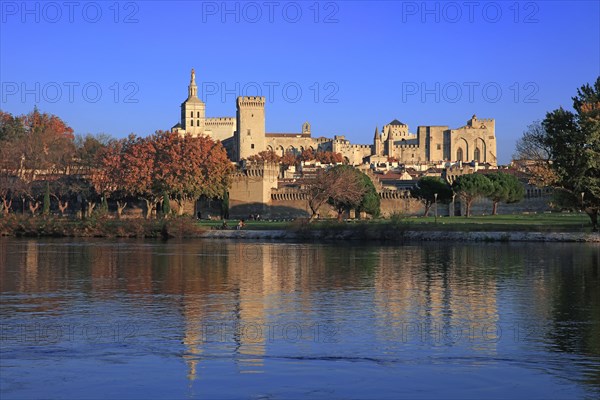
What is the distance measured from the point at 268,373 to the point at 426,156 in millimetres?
147029

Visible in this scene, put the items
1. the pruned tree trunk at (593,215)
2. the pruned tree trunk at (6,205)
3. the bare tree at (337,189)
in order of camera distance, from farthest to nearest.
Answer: the pruned tree trunk at (6,205), the bare tree at (337,189), the pruned tree trunk at (593,215)

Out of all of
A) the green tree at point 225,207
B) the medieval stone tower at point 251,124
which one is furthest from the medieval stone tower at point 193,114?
the green tree at point 225,207

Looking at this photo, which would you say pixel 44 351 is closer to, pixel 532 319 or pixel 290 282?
pixel 532 319

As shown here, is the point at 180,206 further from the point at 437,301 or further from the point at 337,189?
the point at 437,301

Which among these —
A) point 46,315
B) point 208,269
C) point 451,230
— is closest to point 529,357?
point 46,315

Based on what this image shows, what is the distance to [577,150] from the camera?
42531mm

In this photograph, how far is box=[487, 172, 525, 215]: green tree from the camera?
228 ft

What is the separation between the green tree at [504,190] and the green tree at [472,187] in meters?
0.57

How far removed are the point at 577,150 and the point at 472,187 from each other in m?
25.6

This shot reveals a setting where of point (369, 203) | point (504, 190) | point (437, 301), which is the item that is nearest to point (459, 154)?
point (504, 190)

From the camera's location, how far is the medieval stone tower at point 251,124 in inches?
5064

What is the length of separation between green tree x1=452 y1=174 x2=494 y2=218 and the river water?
3725 cm

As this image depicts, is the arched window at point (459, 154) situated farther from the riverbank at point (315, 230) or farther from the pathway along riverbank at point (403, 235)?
the pathway along riverbank at point (403, 235)

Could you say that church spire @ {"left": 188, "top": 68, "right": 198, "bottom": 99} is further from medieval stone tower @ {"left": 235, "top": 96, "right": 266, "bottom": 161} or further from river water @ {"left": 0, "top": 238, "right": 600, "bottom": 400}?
river water @ {"left": 0, "top": 238, "right": 600, "bottom": 400}
